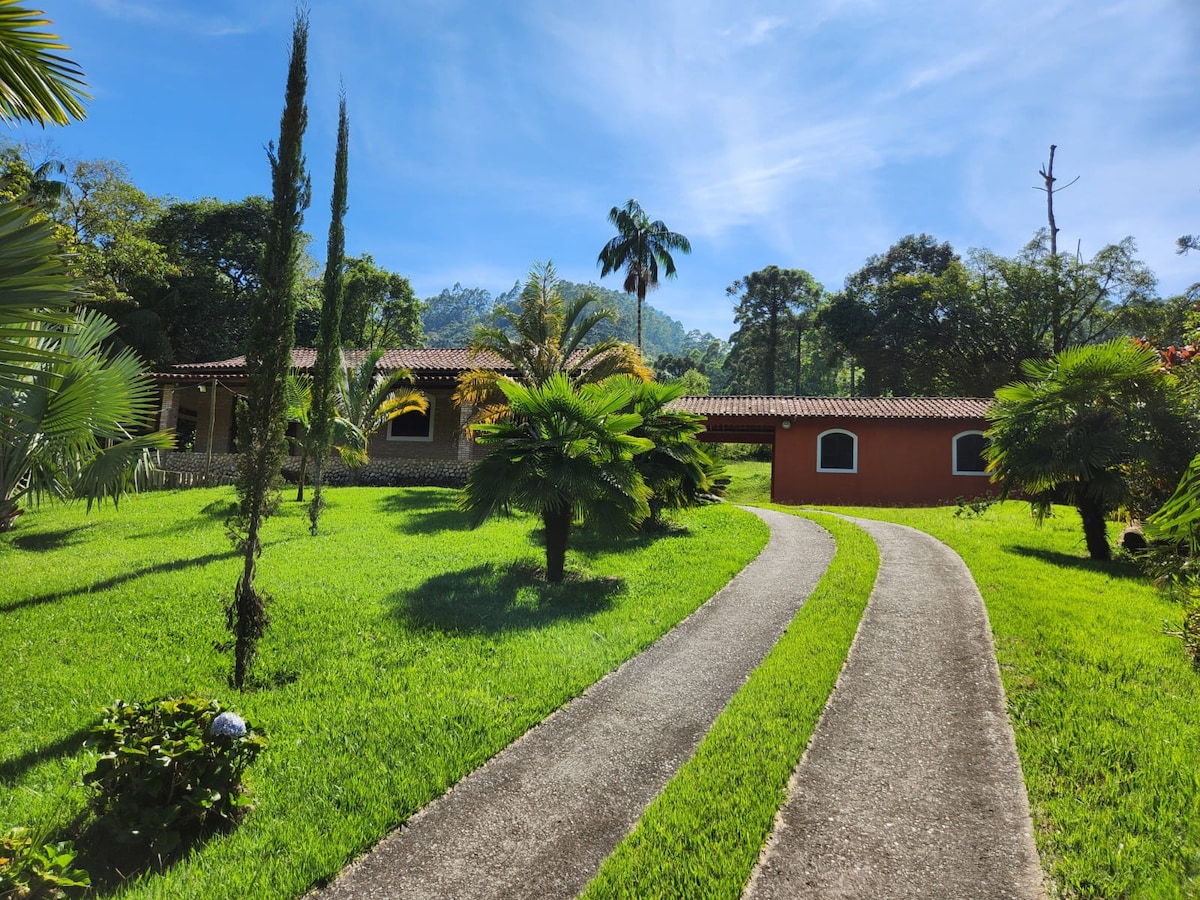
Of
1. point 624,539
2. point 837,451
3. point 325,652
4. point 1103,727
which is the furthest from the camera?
point 837,451

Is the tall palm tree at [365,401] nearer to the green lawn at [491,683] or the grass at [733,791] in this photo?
the green lawn at [491,683]

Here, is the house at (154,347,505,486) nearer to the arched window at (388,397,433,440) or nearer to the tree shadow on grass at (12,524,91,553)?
the arched window at (388,397,433,440)

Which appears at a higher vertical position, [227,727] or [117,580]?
[227,727]

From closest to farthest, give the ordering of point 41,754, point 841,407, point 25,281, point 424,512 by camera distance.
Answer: point 25,281, point 41,754, point 424,512, point 841,407

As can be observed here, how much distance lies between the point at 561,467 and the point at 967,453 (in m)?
17.2

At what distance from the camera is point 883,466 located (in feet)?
65.7

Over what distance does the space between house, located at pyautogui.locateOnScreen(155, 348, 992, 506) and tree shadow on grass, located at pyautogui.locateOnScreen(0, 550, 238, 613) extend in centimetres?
1054

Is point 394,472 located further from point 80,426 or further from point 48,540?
point 80,426

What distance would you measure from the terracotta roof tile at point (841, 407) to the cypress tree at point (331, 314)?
12.7 m

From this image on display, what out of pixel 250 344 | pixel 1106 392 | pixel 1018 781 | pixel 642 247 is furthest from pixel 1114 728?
pixel 642 247

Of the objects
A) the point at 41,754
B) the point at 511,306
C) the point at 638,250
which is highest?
the point at 511,306

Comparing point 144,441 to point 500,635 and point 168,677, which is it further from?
point 500,635

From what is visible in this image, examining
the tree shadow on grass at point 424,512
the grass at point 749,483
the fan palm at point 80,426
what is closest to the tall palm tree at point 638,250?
the grass at point 749,483

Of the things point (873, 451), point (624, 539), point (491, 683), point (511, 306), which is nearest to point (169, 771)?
point (491, 683)
